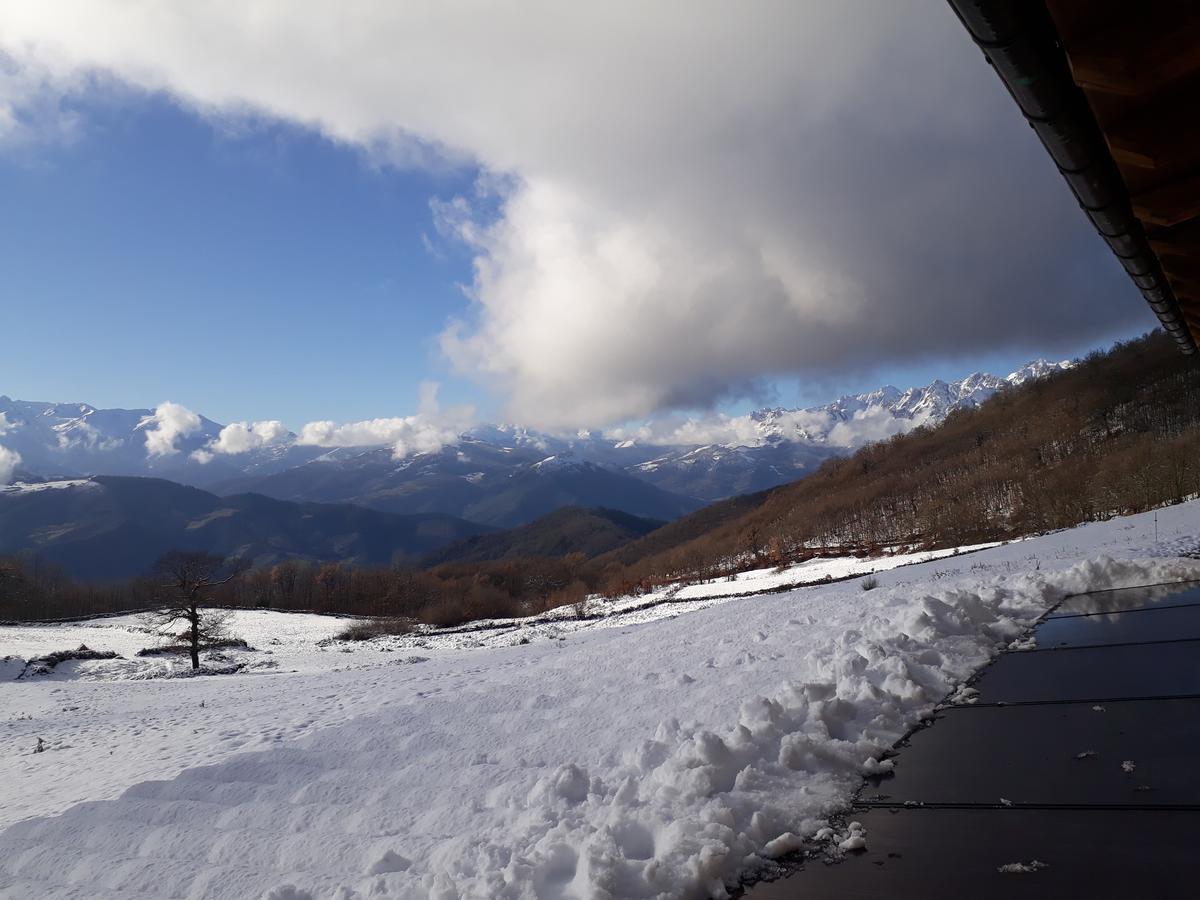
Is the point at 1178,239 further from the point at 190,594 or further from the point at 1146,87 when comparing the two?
the point at 190,594

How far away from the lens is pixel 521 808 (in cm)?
488

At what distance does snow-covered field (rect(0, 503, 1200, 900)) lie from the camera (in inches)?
157

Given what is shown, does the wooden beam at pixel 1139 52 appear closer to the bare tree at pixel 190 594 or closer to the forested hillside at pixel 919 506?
the bare tree at pixel 190 594

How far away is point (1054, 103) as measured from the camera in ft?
11.5

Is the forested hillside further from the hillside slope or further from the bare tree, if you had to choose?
the bare tree

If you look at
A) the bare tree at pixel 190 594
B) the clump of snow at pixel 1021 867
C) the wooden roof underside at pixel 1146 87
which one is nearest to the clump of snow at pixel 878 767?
the clump of snow at pixel 1021 867

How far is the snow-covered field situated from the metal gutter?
13.6 ft

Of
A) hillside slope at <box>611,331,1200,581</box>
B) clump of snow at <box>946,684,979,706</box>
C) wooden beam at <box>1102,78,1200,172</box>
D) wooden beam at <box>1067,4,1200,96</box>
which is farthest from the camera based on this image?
hillside slope at <box>611,331,1200,581</box>

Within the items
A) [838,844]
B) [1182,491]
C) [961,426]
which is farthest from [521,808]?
[961,426]

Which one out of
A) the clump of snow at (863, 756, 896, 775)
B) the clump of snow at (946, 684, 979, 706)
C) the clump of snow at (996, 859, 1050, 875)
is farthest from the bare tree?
the clump of snow at (996, 859, 1050, 875)

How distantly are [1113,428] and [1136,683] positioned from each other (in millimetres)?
136606

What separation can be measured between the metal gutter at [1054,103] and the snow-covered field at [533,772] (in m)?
4.14

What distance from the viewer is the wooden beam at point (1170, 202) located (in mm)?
4031

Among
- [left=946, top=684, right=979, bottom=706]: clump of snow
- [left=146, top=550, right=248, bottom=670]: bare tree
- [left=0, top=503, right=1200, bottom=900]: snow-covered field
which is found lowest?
[left=0, top=503, right=1200, bottom=900]: snow-covered field
